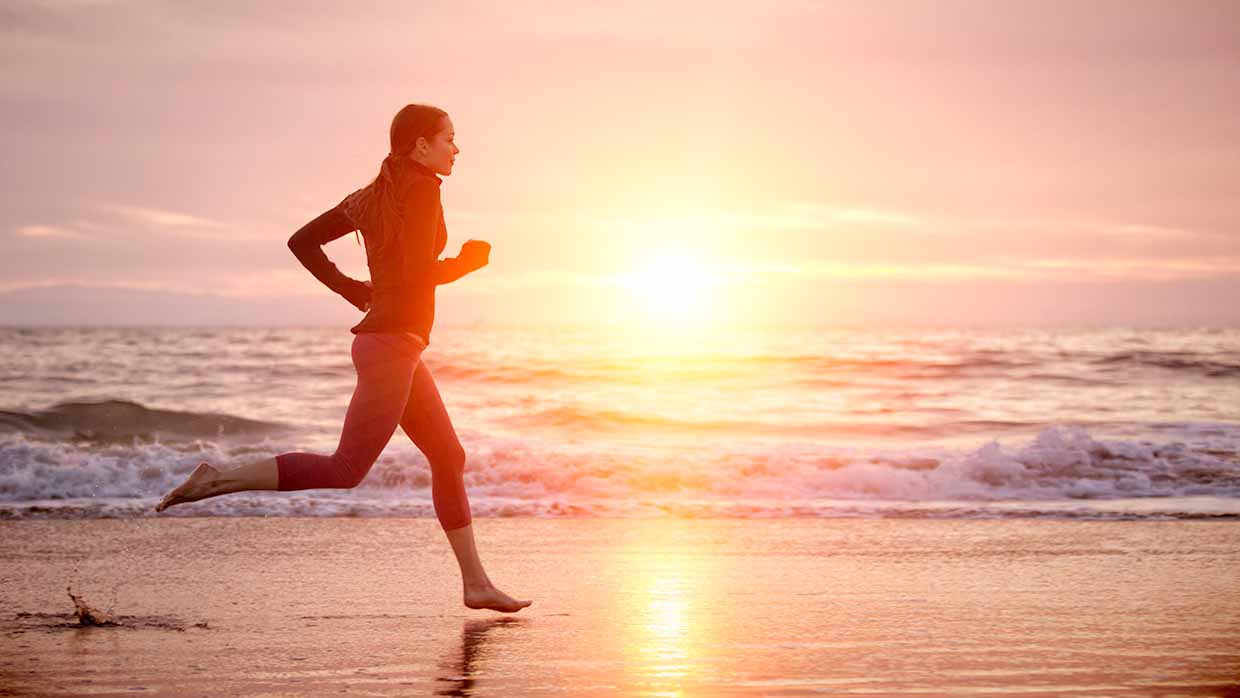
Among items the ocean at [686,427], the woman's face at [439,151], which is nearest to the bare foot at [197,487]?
the woman's face at [439,151]

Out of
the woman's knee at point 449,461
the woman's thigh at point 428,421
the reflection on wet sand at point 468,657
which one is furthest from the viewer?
the woman's knee at point 449,461

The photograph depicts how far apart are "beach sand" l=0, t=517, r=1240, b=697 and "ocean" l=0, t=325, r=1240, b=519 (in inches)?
50.7

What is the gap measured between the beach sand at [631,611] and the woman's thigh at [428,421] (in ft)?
2.25

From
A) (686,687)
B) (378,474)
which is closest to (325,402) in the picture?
(378,474)

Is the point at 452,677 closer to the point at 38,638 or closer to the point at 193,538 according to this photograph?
the point at 38,638

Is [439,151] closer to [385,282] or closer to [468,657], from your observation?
[385,282]

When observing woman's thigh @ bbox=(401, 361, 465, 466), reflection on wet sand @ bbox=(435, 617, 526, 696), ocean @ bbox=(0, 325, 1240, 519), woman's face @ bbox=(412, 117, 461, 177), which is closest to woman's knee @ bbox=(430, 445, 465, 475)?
woman's thigh @ bbox=(401, 361, 465, 466)

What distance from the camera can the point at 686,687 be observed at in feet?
11.9

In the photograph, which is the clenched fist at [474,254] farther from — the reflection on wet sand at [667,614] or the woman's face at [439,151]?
the reflection on wet sand at [667,614]

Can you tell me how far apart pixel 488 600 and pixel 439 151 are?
1.79m

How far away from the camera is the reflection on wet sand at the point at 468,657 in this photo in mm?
3628

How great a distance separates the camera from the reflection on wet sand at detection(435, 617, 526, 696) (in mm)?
3628

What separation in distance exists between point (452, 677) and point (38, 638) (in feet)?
5.65

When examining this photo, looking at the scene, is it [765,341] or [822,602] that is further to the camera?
[765,341]
